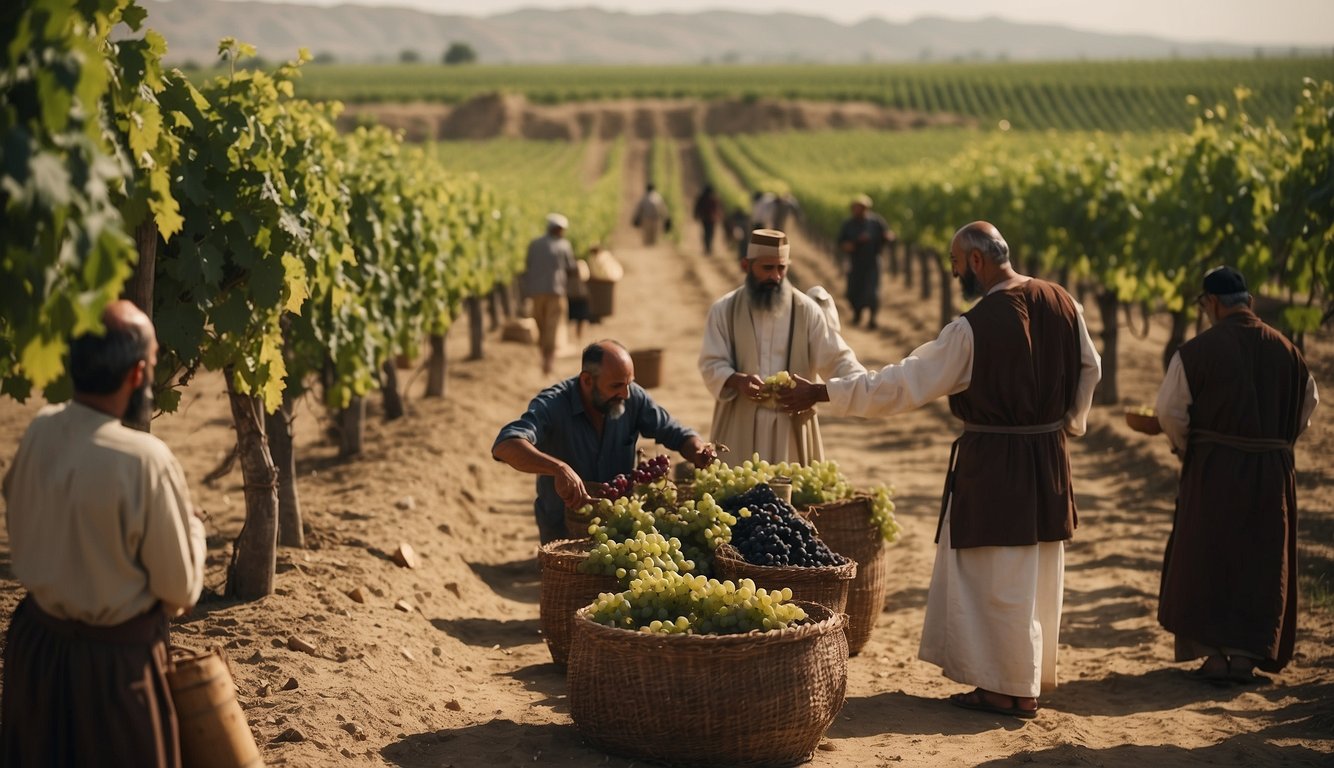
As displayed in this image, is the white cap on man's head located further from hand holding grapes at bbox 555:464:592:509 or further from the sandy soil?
the sandy soil

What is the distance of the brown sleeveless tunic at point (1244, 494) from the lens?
6.43 m

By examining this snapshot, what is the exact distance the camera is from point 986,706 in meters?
5.91

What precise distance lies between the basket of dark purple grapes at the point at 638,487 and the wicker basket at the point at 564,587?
8.9 inches

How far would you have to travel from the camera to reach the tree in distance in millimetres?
160125

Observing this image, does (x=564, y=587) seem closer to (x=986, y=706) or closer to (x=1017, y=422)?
(x=986, y=706)

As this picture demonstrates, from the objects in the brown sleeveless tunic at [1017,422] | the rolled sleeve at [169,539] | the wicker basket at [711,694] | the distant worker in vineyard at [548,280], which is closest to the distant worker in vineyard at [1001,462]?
the brown sleeveless tunic at [1017,422]

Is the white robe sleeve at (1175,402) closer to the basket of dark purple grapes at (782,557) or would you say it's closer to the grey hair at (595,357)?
the basket of dark purple grapes at (782,557)

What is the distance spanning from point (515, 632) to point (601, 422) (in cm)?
131

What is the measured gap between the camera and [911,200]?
24828 mm

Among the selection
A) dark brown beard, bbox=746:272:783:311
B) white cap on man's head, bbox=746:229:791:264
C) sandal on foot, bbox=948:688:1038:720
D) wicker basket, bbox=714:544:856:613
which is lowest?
sandal on foot, bbox=948:688:1038:720

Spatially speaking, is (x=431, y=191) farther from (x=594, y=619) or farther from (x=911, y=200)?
(x=911, y=200)

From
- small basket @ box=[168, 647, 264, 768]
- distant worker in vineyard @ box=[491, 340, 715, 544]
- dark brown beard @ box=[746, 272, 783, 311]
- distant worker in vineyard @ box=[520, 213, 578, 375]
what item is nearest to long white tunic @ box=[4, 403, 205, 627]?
small basket @ box=[168, 647, 264, 768]

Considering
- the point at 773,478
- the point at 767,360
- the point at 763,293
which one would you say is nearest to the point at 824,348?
the point at 767,360

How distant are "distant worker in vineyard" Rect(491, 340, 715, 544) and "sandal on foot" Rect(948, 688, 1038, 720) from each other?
1.53 m
